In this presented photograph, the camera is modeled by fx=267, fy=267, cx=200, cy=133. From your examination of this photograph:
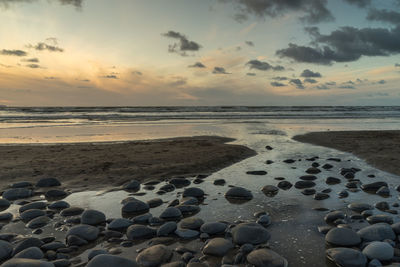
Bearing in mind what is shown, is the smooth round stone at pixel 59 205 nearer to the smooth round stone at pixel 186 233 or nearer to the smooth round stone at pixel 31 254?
the smooth round stone at pixel 31 254

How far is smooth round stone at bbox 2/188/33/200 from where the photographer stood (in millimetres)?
6156

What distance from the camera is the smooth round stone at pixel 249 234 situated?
159 inches

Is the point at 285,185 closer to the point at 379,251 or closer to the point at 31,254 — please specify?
the point at 379,251

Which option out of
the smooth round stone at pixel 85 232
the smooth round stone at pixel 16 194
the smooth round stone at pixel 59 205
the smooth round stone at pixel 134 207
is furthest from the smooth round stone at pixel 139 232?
the smooth round stone at pixel 16 194

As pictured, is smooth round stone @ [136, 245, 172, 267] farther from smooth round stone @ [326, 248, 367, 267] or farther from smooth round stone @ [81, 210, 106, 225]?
smooth round stone @ [326, 248, 367, 267]

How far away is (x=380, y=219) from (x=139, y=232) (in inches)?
165

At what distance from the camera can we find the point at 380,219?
15.5 feet

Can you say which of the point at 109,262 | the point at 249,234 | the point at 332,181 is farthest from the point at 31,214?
the point at 332,181

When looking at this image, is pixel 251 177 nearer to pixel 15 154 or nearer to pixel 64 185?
pixel 64 185

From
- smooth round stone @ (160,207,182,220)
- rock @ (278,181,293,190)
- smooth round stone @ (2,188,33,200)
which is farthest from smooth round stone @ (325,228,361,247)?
smooth round stone @ (2,188,33,200)

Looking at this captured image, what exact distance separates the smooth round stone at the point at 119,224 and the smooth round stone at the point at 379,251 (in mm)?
3654

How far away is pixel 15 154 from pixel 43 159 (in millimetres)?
1866

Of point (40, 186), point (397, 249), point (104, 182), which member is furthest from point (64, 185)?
point (397, 249)

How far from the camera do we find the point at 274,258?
137 inches
